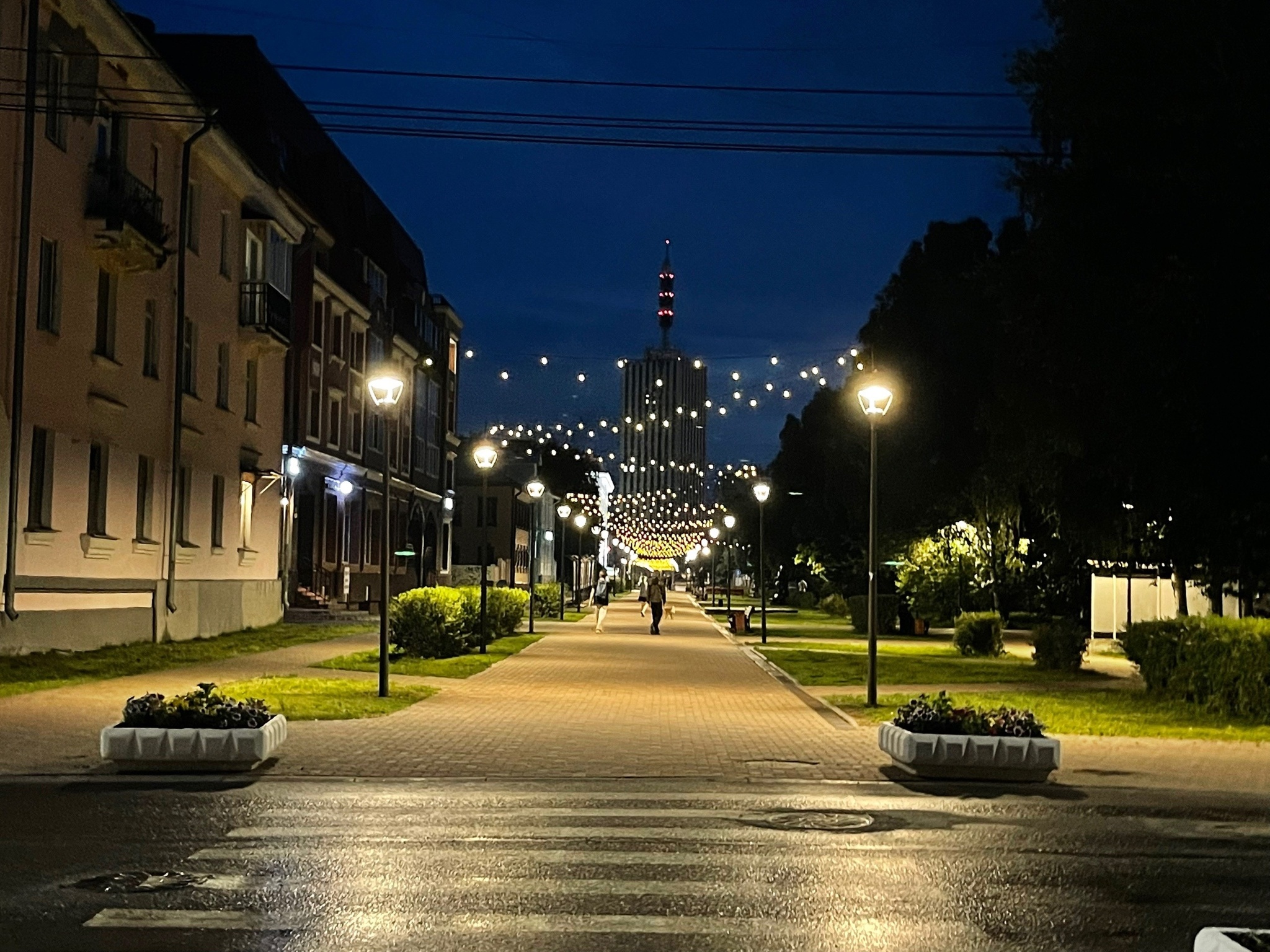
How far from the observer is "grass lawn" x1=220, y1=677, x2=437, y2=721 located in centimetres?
1772

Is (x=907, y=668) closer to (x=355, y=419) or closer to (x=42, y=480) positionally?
(x=42, y=480)

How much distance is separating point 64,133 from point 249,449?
13.4 metres

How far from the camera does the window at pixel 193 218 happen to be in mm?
32188

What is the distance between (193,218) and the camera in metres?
32.8

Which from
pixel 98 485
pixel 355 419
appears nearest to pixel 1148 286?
pixel 98 485

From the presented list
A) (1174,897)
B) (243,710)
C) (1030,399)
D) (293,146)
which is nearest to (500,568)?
(293,146)

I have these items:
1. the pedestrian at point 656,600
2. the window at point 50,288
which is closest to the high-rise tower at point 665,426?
the pedestrian at point 656,600

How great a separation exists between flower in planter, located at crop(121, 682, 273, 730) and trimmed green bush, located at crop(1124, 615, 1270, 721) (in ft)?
40.6

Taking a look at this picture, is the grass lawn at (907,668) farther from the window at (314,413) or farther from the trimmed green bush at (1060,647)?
the window at (314,413)

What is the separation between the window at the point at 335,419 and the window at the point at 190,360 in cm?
1547

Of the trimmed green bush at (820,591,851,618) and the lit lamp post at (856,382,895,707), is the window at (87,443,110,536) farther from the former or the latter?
the trimmed green bush at (820,591,851,618)

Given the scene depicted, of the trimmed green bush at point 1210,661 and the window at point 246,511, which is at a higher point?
the window at point 246,511

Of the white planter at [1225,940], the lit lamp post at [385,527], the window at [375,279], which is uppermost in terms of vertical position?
the window at [375,279]

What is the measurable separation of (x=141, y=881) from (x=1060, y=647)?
23565 millimetres
